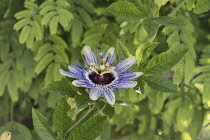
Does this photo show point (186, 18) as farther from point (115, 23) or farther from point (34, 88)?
point (34, 88)

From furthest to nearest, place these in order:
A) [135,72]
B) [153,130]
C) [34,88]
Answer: [34,88], [153,130], [135,72]

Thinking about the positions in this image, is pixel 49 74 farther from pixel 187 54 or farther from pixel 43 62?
pixel 187 54

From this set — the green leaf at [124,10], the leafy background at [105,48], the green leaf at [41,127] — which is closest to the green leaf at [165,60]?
the green leaf at [124,10]

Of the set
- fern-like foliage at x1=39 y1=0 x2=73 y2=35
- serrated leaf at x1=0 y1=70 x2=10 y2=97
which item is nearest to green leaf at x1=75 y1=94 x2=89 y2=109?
fern-like foliage at x1=39 y1=0 x2=73 y2=35

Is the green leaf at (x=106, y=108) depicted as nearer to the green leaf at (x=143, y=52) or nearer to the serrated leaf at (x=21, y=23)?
the green leaf at (x=143, y=52)

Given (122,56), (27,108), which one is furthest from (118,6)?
(27,108)

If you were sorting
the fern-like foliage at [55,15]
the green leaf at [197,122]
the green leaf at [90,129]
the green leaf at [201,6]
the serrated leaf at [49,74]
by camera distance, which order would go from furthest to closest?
the serrated leaf at [49,74]
the green leaf at [197,122]
the fern-like foliage at [55,15]
the green leaf at [201,6]
the green leaf at [90,129]

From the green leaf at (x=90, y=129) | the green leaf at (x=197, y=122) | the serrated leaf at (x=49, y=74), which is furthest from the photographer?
the serrated leaf at (x=49, y=74)
